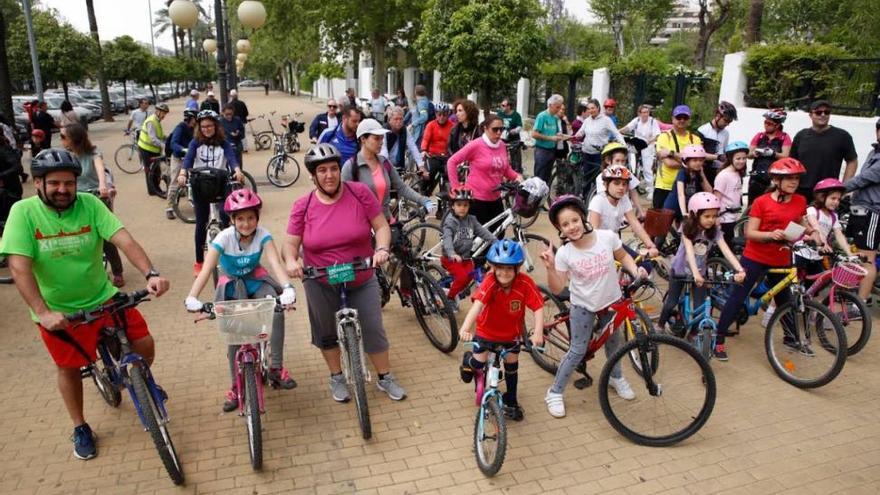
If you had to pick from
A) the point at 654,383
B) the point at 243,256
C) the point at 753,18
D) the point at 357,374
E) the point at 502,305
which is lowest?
the point at 654,383

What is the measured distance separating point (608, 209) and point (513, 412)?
5.96 feet

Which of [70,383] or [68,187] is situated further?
[70,383]

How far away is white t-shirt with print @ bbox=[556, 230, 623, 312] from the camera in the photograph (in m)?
4.10

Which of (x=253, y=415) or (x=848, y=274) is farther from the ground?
(x=848, y=274)

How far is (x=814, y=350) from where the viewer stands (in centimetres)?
502

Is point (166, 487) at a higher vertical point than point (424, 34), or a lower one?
lower

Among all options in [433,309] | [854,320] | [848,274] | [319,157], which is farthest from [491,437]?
[854,320]

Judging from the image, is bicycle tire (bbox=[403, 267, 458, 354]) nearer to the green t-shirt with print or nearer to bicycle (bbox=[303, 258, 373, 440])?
bicycle (bbox=[303, 258, 373, 440])

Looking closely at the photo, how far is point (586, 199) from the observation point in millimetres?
9961

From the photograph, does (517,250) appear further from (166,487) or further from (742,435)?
(166,487)

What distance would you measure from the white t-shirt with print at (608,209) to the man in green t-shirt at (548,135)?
4886 millimetres

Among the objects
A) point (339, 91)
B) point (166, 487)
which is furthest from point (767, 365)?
point (339, 91)

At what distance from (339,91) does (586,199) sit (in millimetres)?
46150

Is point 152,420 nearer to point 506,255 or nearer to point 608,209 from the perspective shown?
point 506,255
